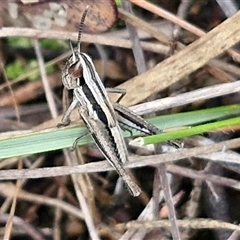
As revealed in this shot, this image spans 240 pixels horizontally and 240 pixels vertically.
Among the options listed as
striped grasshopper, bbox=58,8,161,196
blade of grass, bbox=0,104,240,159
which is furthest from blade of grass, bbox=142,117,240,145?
striped grasshopper, bbox=58,8,161,196

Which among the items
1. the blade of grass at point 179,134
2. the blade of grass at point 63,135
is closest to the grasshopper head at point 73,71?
the blade of grass at point 63,135

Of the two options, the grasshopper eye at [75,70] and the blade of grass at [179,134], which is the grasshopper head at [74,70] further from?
the blade of grass at [179,134]

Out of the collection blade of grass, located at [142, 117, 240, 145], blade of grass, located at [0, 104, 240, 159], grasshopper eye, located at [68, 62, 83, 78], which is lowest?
blade of grass, located at [142, 117, 240, 145]

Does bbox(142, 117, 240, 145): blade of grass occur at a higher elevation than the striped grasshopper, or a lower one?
lower

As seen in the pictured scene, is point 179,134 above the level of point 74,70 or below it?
below

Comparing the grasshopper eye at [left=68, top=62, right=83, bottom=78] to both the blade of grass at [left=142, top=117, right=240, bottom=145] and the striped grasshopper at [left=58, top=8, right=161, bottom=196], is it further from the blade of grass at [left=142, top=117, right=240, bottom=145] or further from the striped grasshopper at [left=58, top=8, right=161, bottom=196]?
the blade of grass at [left=142, top=117, right=240, bottom=145]

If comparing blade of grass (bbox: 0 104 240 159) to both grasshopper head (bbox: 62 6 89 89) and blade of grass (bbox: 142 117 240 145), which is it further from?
grasshopper head (bbox: 62 6 89 89)

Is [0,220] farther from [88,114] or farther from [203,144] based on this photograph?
[203,144]

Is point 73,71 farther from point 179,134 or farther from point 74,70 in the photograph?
point 179,134

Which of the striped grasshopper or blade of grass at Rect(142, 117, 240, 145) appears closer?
blade of grass at Rect(142, 117, 240, 145)

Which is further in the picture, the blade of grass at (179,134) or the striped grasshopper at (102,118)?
the striped grasshopper at (102,118)

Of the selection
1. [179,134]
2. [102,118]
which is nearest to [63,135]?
[102,118]

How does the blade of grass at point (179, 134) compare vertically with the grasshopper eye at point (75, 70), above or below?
below
